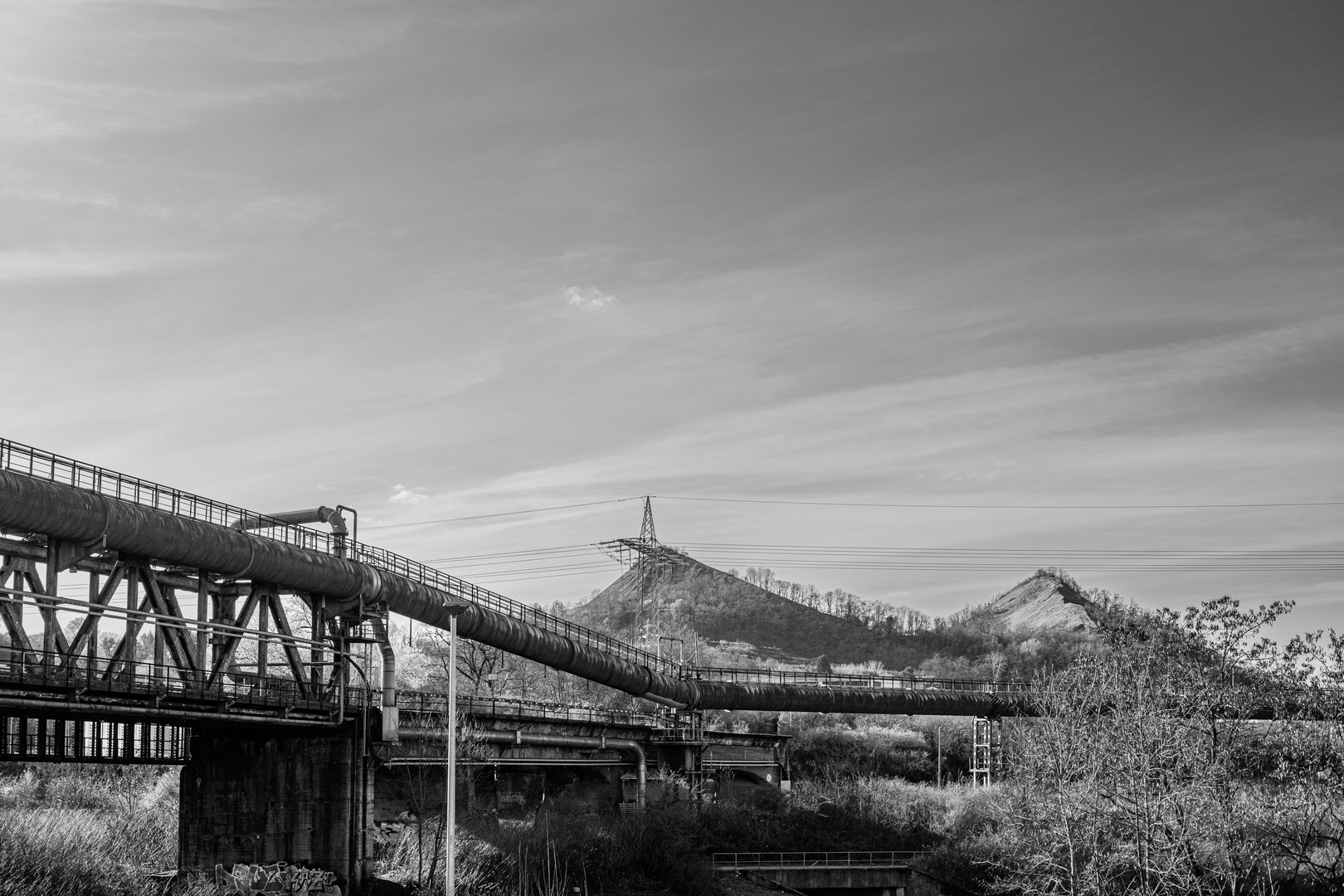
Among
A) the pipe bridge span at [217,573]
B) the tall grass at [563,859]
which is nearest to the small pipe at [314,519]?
the pipe bridge span at [217,573]

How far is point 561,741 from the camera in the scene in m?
56.9

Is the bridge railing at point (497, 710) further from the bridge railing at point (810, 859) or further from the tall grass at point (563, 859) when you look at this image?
the bridge railing at point (810, 859)

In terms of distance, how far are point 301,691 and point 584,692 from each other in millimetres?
70463

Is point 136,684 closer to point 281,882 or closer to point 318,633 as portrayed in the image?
point 318,633

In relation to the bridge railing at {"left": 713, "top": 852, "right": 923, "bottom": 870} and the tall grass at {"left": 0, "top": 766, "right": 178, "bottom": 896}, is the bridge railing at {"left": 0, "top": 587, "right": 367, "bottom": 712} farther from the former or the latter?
the bridge railing at {"left": 713, "top": 852, "right": 923, "bottom": 870}

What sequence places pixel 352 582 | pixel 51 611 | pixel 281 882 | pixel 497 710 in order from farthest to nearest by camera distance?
pixel 497 710 < pixel 352 582 < pixel 281 882 < pixel 51 611

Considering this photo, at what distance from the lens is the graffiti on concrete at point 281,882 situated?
4178cm

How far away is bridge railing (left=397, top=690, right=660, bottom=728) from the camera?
165 ft

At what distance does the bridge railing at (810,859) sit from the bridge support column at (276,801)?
697 inches

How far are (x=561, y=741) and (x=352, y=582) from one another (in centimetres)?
1589

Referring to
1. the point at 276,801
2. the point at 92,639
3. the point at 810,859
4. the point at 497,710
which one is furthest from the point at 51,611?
the point at 810,859

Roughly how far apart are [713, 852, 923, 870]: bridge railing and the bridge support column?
17714 mm

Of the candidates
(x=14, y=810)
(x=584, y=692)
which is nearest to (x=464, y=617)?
(x=14, y=810)

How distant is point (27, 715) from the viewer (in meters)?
32.8
